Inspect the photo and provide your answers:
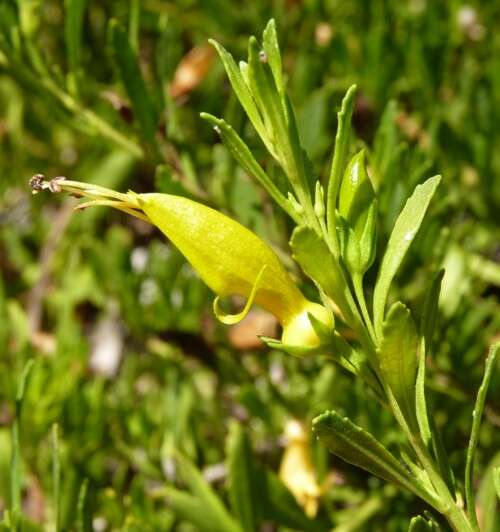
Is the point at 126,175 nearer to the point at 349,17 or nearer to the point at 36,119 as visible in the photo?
the point at 36,119

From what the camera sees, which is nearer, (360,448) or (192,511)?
(360,448)

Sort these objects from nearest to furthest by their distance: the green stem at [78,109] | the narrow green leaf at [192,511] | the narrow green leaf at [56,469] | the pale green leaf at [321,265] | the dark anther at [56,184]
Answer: the pale green leaf at [321,265] < the dark anther at [56,184] < the narrow green leaf at [56,469] < the narrow green leaf at [192,511] < the green stem at [78,109]

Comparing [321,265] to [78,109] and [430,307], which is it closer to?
[430,307]

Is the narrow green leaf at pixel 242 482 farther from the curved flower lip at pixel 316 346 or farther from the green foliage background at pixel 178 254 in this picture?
the curved flower lip at pixel 316 346

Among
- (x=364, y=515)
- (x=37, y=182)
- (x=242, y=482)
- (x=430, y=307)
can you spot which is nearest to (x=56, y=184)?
(x=37, y=182)

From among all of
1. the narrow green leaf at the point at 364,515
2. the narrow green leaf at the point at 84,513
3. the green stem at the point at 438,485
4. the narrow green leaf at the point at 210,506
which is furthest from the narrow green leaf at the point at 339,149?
the narrow green leaf at the point at 364,515

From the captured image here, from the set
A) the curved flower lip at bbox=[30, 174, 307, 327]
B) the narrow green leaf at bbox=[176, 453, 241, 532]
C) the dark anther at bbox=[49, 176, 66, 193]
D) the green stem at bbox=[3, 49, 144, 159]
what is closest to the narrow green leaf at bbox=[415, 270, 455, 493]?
the curved flower lip at bbox=[30, 174, 307, 327]

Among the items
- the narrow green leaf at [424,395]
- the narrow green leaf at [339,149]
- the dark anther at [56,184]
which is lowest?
the narrow green leaf at [424,395]

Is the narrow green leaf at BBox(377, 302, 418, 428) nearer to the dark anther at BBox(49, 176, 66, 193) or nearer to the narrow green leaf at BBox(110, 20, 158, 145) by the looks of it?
the dark anther at BBox(49, 176, 66, 193)

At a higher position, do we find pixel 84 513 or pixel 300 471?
pixel 84 513
